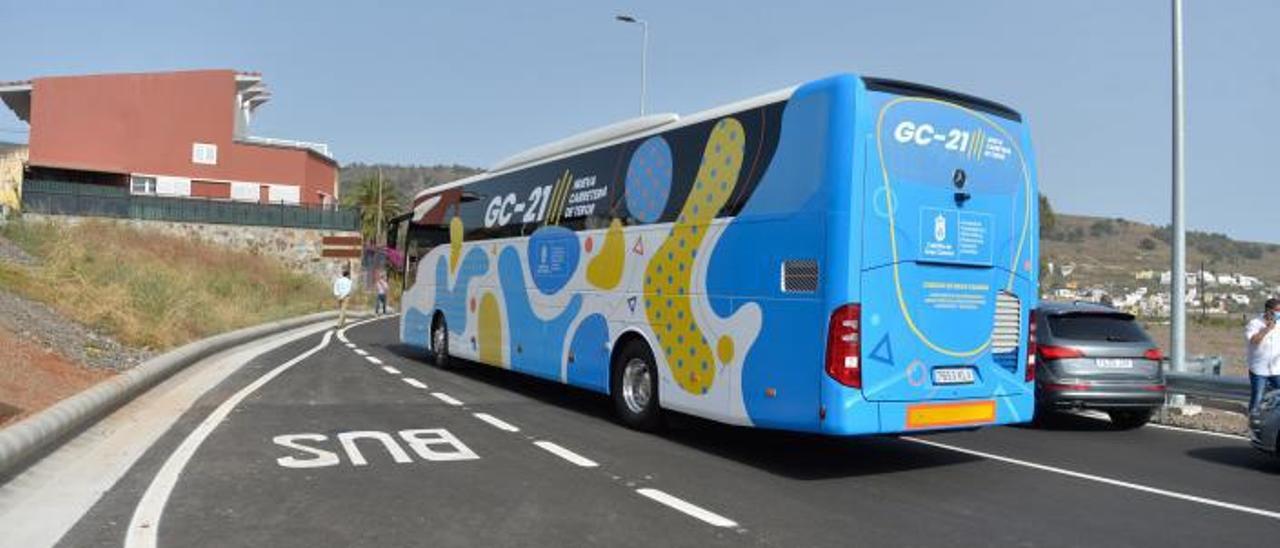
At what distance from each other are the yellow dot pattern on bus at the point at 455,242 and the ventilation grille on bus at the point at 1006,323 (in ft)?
30.7

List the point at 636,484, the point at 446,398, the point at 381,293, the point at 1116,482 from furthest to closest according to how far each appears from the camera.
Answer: the point at 381,293 → the point at 446,398 → the point at 1116,482 → the point at 636,484

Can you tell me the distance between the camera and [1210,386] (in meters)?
11.7

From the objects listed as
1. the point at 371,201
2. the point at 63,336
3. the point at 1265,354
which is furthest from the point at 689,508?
the point at 371,201

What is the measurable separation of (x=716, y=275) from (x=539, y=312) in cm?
416

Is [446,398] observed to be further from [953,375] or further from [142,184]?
[142,184]

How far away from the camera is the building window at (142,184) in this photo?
1928 inches

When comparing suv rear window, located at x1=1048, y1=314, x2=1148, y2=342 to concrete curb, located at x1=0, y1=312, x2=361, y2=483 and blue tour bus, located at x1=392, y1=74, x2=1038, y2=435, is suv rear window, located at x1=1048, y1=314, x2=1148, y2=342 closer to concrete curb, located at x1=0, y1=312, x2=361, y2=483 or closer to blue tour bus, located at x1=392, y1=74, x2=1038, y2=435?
blue tour bus, located at x1=392, y1=74, x2=1038, y2=435

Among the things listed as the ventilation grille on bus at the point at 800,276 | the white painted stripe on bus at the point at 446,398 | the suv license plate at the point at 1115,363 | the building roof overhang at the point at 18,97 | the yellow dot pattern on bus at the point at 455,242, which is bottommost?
the white painted stripe on bus at the point at 446,398

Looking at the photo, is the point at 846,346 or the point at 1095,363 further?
the point at 1095,363

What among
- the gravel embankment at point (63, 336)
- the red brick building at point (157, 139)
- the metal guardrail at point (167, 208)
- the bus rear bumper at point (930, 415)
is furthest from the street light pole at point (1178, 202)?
the red brick building at point (157, 139)

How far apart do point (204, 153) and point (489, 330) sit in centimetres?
4252

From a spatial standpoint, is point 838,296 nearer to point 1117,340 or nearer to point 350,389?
point 1117,340

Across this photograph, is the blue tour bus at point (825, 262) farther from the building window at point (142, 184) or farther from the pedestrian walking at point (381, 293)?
the building window at point (142, 184)

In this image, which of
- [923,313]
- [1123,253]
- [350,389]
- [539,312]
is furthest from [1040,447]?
[1123,253]
